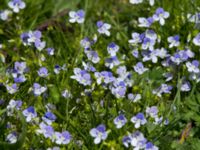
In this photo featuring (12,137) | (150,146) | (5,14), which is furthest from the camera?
(5,14)

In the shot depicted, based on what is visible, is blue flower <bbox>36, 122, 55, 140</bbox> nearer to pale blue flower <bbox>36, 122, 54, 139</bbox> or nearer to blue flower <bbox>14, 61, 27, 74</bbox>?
pale blue flower <bbox>36, 122, 54, 139</bbox>

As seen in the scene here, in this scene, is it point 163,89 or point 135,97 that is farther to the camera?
point 163,89

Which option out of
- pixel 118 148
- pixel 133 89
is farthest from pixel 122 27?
pixel 118 148

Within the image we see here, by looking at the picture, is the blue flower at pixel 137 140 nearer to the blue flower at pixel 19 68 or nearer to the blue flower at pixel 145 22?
the blue flower at pixel 19 68

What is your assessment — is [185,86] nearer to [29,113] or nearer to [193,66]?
[193,66]

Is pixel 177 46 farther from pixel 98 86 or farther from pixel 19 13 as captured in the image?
pixel 19 13

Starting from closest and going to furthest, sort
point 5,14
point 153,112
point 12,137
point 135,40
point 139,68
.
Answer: point 12,137, point 153,112, point 139,68, point 135,40, point 5,14

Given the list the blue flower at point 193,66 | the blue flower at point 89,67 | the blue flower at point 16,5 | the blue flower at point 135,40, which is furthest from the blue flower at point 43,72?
the blue flower at point 193,66

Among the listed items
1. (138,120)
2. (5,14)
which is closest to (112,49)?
(138,120)
